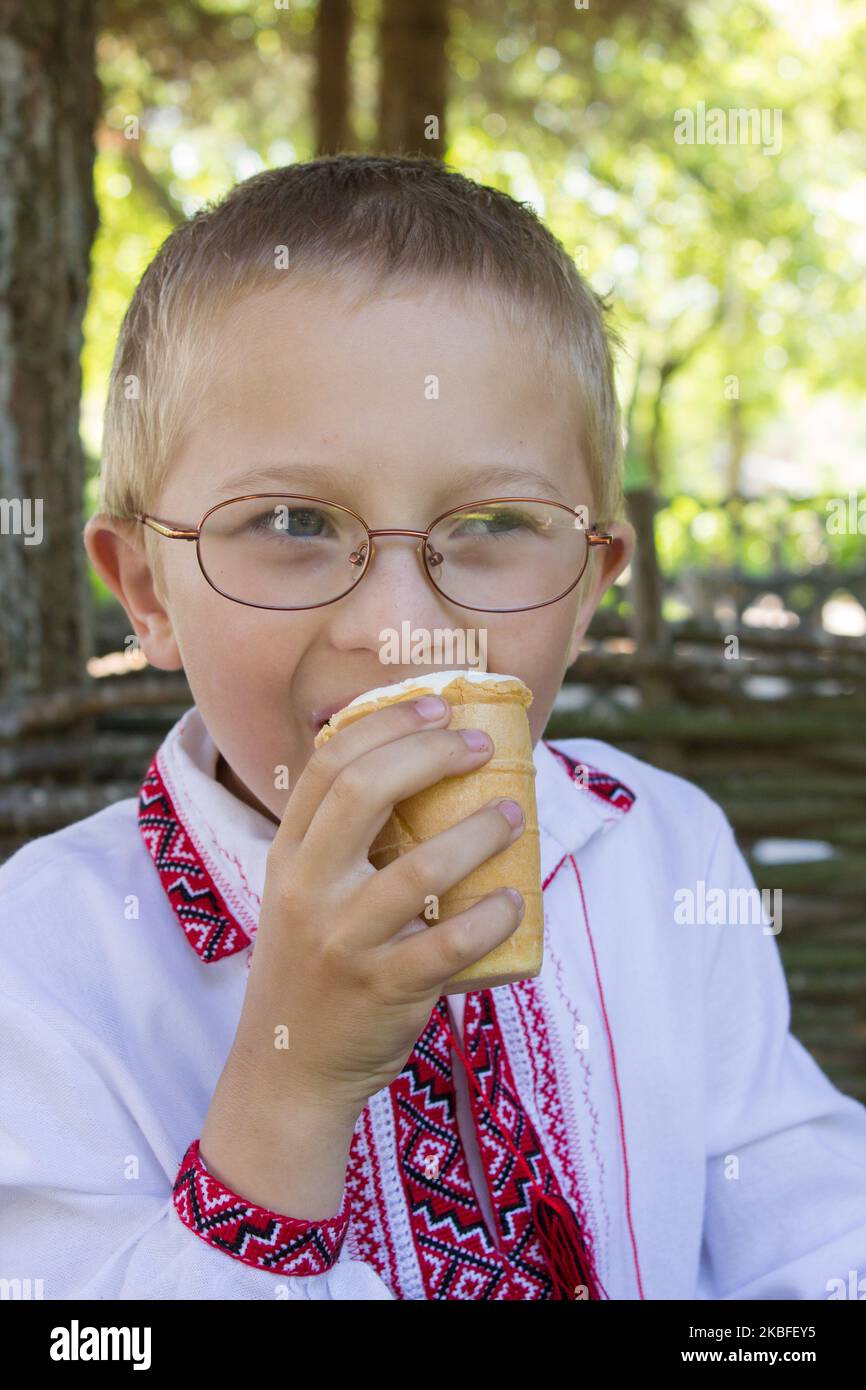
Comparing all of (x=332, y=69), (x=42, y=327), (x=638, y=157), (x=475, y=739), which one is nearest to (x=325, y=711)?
(x=475, y=739)

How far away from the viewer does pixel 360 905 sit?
126cm

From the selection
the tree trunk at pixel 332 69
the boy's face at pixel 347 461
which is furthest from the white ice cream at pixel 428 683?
the tree trunk at pixel 332 69

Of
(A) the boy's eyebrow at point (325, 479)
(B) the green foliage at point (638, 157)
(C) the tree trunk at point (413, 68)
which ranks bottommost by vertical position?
(A) the boy's eyebrow at point (325, 479)

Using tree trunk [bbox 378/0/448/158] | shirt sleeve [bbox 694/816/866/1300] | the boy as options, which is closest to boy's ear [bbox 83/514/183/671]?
the boy

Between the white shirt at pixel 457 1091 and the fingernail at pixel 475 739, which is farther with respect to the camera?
the white shirt at pixel 457 1091

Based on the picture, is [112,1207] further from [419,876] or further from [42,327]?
[42,327]

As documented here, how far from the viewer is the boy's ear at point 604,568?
188cm

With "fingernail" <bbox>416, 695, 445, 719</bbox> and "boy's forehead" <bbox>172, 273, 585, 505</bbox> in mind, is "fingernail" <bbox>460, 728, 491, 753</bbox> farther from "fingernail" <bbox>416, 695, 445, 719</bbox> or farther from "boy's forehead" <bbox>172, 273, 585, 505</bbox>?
"boy's forehead" <bbox>172, 273, 585, 505</bbox>

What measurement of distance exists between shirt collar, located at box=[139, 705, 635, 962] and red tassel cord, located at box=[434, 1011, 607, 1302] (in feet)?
1.26

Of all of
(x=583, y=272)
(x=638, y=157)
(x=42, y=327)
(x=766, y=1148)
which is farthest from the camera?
(x=638, y=157)

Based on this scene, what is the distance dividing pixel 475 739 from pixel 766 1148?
1.05 metres

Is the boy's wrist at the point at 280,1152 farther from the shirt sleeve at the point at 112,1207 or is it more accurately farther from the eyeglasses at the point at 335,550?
the eyeglasses at the point at 335,550
